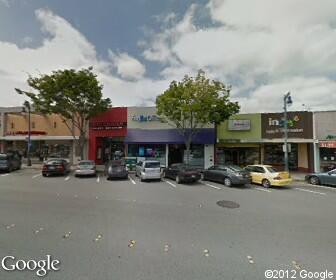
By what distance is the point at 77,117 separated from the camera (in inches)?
925

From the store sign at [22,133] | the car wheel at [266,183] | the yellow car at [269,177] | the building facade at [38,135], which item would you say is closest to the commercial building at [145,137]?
the building facade at [38,135]

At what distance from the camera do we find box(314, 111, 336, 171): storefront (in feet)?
68.1

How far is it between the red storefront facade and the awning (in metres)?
1.25

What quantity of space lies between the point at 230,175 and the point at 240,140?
931 cm

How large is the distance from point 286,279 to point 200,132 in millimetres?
19434

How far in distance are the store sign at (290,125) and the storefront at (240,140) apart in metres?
0.75

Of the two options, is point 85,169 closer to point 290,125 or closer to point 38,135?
point 38,135

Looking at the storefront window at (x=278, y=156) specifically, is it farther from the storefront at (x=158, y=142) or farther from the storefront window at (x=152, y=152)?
the storefront window at (x=152, y=152)

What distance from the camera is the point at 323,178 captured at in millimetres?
Result: 15633

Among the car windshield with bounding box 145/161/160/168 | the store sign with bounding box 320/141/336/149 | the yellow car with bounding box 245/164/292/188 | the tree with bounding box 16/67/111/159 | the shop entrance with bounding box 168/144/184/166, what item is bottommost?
the yellow car with bounding box 245/164/292/188

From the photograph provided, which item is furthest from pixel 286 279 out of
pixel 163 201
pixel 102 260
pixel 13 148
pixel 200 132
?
pixel 13 148

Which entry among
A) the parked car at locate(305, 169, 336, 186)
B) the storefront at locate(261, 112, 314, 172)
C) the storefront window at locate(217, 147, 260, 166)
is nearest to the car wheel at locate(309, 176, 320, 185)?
the parked car at locate(305, 169, 336, 186)

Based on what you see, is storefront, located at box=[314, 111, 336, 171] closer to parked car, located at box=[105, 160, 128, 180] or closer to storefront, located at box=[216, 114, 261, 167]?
storefront, located at box=[216, 114, 261, 167]

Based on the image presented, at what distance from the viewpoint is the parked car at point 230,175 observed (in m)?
14.4
